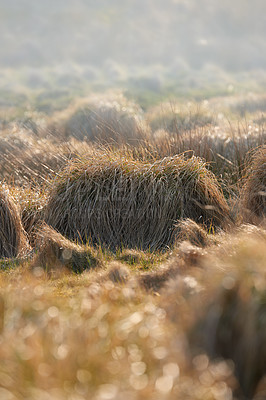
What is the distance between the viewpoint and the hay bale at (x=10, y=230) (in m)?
4.67

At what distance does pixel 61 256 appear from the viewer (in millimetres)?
3766

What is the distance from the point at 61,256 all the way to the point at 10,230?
122 centimetres

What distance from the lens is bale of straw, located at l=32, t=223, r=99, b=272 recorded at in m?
3.69

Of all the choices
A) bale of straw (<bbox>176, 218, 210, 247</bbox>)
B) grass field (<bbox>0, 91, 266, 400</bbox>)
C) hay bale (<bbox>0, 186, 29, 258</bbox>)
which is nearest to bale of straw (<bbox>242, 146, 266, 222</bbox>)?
grass field (<bbox>0, 91, 266, 400</bbox>)

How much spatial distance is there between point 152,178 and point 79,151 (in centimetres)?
201

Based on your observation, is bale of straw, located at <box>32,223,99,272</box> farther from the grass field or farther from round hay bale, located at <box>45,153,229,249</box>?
round hay bale, located at <box>45,153,229,249</box>

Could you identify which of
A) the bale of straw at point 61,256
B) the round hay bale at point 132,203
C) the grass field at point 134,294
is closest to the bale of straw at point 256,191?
the grass field at point 134,294

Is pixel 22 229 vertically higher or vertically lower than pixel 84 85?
higher

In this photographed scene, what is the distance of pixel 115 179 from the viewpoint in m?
5.02

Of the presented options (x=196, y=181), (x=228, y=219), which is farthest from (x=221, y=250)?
(x=196, y=181)

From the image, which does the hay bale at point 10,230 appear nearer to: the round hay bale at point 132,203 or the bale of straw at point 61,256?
the round hay bale at point 132,203

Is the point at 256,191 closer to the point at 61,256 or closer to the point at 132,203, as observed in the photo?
the point at 132,203

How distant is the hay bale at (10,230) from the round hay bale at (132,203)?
1.03 ft

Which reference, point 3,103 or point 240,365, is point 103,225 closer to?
point 240,365
